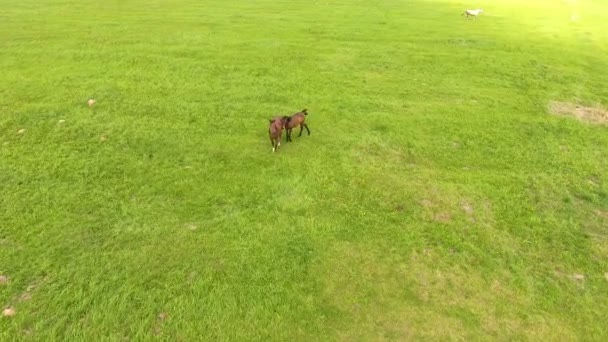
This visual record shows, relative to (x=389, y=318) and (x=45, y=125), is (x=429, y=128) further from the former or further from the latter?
(x=45, y=125)

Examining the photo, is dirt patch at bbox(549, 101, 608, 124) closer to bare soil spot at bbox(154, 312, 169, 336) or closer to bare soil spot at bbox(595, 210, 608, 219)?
bare soil spot at bbox(595, 210, 608, 219)

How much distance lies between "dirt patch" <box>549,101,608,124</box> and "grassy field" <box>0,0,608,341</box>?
9.5 inches

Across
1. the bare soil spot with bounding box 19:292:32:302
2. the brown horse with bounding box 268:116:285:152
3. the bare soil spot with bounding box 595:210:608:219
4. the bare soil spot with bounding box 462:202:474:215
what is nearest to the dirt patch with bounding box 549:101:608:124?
the bare soil spot with bounding box 595:210:608:219

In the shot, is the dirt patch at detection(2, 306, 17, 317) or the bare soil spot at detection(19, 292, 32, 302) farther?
the bare soil spot at detection(19, 292, 32, 302)

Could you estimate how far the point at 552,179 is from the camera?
620 centimetres

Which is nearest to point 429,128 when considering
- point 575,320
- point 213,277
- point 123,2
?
point 575,320

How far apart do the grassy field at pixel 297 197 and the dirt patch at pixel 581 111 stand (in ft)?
0.79

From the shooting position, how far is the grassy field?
421 centimetres

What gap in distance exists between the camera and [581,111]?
8.34m

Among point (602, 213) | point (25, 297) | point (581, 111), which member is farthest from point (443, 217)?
point (581, 111)

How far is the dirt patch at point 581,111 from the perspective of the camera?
806cm

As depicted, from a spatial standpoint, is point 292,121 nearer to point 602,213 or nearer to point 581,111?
point 602,213

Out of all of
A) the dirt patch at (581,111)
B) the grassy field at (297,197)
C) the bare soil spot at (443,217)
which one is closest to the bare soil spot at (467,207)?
the grassy field at (297,197)

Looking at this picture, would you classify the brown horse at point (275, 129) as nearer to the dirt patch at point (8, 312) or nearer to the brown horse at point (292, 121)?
the brown horse at point (292, 121)
